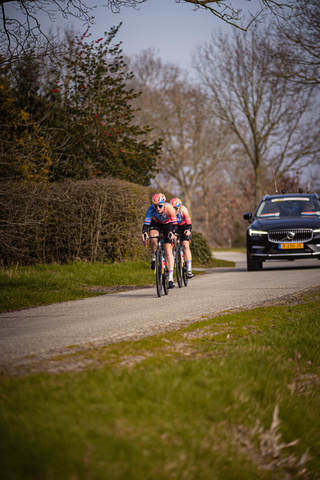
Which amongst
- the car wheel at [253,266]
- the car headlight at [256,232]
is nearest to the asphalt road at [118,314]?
the car headlight at [256,232]

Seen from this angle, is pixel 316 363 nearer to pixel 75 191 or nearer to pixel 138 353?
pixel 138 353

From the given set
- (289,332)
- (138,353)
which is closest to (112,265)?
(289,332)

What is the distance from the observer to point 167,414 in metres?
3.01

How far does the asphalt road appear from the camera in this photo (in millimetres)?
5234

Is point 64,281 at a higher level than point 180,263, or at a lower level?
lower

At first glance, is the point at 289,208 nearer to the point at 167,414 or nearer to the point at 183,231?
the point at 183,231

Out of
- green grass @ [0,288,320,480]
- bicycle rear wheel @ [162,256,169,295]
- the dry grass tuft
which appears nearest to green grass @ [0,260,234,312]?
bicycle rear wheel @ [162,256,169,295]

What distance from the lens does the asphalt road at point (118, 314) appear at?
5.23 metres

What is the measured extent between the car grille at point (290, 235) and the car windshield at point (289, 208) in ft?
4.09

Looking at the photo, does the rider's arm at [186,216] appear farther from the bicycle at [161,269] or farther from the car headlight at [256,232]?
the car headlight at [256,232]

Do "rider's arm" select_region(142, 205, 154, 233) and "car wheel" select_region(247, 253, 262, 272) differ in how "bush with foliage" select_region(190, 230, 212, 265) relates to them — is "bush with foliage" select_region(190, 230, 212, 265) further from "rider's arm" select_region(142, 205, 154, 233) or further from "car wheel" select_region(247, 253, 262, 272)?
"rider's arm" select_region(142, 205, 154, 233)

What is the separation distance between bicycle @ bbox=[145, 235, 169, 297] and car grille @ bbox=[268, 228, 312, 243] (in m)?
5.11

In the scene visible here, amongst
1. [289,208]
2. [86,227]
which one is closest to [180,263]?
[86,227]

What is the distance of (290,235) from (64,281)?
6290mm
